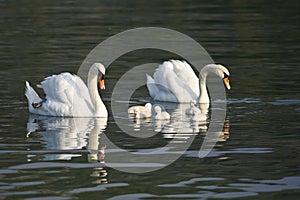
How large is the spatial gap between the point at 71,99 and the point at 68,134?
74.3 inches

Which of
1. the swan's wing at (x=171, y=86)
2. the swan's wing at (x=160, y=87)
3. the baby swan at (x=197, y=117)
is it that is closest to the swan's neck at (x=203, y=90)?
the swan's wing at (x=171, y=86)

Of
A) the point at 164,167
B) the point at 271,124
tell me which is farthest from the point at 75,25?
the point at 164,167

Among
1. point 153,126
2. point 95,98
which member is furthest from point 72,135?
point 95,98

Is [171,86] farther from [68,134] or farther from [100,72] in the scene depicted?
[68,134]

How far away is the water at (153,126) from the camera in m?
10.7

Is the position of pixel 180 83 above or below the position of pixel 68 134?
above

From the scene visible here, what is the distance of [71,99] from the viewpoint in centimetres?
1595

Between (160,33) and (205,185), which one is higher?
(160,33)

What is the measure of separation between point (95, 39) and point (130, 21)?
4457 mm

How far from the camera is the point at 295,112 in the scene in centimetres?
1581

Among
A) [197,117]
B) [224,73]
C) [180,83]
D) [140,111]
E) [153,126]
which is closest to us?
[153,126]

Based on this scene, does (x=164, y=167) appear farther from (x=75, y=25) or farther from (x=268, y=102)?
(x=75, y=25)

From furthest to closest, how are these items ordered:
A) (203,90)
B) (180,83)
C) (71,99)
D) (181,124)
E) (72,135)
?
(180,83), (203,90), (71,99), (181,124), (72,135)

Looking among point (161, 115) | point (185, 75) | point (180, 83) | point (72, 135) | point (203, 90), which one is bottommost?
point (72, 135)
